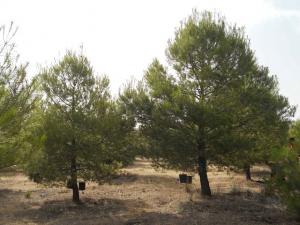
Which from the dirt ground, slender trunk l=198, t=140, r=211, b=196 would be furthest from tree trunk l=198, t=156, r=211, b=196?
the dirt ground

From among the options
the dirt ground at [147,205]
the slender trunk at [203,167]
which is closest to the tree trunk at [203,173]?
the slender trunk at [203,167]

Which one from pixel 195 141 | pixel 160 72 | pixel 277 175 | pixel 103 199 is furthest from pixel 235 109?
pixel 103 199

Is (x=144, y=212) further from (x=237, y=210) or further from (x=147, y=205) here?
(x=237, y=210)

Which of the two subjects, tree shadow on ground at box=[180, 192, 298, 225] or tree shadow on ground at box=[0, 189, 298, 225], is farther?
tree shadow on ground at box=[0, 189, 298, 225]

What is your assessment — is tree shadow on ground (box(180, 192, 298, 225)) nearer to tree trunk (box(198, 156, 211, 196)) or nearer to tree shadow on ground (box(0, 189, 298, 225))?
tree shadow on ground (box(0, 189, 298, 225))

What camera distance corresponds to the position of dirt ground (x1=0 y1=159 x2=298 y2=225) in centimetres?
1467

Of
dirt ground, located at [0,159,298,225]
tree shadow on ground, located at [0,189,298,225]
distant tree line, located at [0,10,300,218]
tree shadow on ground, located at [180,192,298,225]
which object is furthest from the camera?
distant tree line, located at [0,10,300,218]

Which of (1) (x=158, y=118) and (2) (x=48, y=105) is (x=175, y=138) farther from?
(2) (x=48, y=105)

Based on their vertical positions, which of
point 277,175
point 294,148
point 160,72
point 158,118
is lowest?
point 277,175

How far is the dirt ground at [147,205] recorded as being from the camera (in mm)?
14672

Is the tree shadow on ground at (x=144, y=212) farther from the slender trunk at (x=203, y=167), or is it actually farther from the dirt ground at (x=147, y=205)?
the slender trunk at (x=203, y=167)

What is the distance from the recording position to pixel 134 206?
17.9 m

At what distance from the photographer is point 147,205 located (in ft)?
58.7

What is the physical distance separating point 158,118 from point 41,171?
5389 mm
